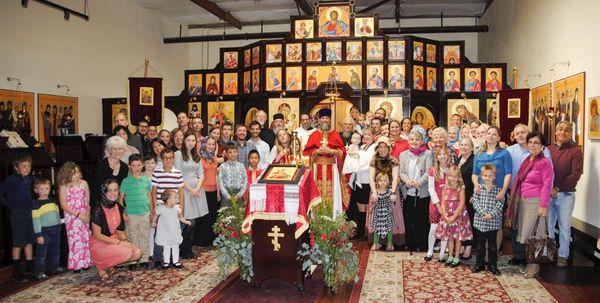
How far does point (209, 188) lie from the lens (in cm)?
762

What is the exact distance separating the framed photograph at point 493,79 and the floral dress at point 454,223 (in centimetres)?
793

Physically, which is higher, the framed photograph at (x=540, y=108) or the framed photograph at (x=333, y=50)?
the framed photograph at (x=333, y=50)

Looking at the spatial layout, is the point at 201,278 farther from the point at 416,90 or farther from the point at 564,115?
the point at 416,90

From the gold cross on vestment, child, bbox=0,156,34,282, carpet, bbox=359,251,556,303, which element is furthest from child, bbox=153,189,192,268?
carpet, bbox=359,251,556,303

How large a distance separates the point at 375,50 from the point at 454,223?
7.65 m

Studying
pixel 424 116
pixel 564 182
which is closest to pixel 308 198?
pixel 564 182

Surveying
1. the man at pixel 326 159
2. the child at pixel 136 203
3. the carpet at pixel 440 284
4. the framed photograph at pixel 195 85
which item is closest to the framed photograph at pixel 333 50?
the framed photograph at pixel 195 85

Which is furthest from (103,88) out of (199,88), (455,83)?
(455,83)

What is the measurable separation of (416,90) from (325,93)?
2.47 m

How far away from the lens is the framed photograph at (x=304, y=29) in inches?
539

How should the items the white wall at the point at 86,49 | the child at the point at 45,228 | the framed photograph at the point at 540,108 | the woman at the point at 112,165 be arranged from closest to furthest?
1. the child at the point at 45,228
2. the woman at the point at 112,165
3. the framed photograph at the point at 540,108
4. the white wall at the point at 86,49

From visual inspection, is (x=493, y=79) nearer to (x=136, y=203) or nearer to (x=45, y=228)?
(x=136, y=203)

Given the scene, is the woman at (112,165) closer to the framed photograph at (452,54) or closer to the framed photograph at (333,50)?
the framed photograph at (333,50)

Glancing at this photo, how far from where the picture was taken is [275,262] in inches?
216
